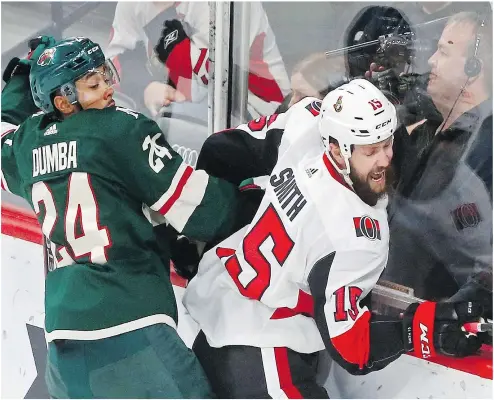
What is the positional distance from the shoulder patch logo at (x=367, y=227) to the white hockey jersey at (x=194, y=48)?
63 cm

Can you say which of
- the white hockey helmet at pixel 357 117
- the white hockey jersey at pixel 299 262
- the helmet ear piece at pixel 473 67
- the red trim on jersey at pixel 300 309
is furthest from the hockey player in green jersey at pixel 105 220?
the helmet ear piece at pixel 473 67

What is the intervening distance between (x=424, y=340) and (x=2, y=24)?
6.15ft

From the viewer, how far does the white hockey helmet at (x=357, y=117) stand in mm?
1496

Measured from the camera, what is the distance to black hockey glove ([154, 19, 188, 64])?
7.41 ft

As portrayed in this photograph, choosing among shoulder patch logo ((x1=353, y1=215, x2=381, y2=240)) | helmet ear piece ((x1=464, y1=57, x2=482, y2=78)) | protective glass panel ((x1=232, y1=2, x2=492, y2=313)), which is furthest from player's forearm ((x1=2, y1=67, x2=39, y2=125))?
helmet ear piece ((x1=464, y1=57, x2=482, y2=78))

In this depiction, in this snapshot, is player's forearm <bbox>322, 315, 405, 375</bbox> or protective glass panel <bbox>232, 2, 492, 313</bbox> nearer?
player's forearm <bbox>322, 315, 405, 375</bbox>

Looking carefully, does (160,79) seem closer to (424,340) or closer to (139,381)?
(139,381)

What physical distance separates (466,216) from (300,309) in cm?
42

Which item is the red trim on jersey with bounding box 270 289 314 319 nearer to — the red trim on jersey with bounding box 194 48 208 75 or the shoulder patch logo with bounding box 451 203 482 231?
the shoulder patch logo with bounding box 451 203 482 231

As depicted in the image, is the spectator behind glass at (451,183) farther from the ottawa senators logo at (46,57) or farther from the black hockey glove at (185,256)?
the ottawa senators logo at (46,57)

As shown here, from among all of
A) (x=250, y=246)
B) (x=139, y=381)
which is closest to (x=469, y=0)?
(x=250, y=246)

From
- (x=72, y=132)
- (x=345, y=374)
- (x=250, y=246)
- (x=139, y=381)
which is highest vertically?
(x=72, y=132)

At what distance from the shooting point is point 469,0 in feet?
5.66

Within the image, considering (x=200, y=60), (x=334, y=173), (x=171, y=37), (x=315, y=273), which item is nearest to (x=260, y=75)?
(x=200, y=60)
